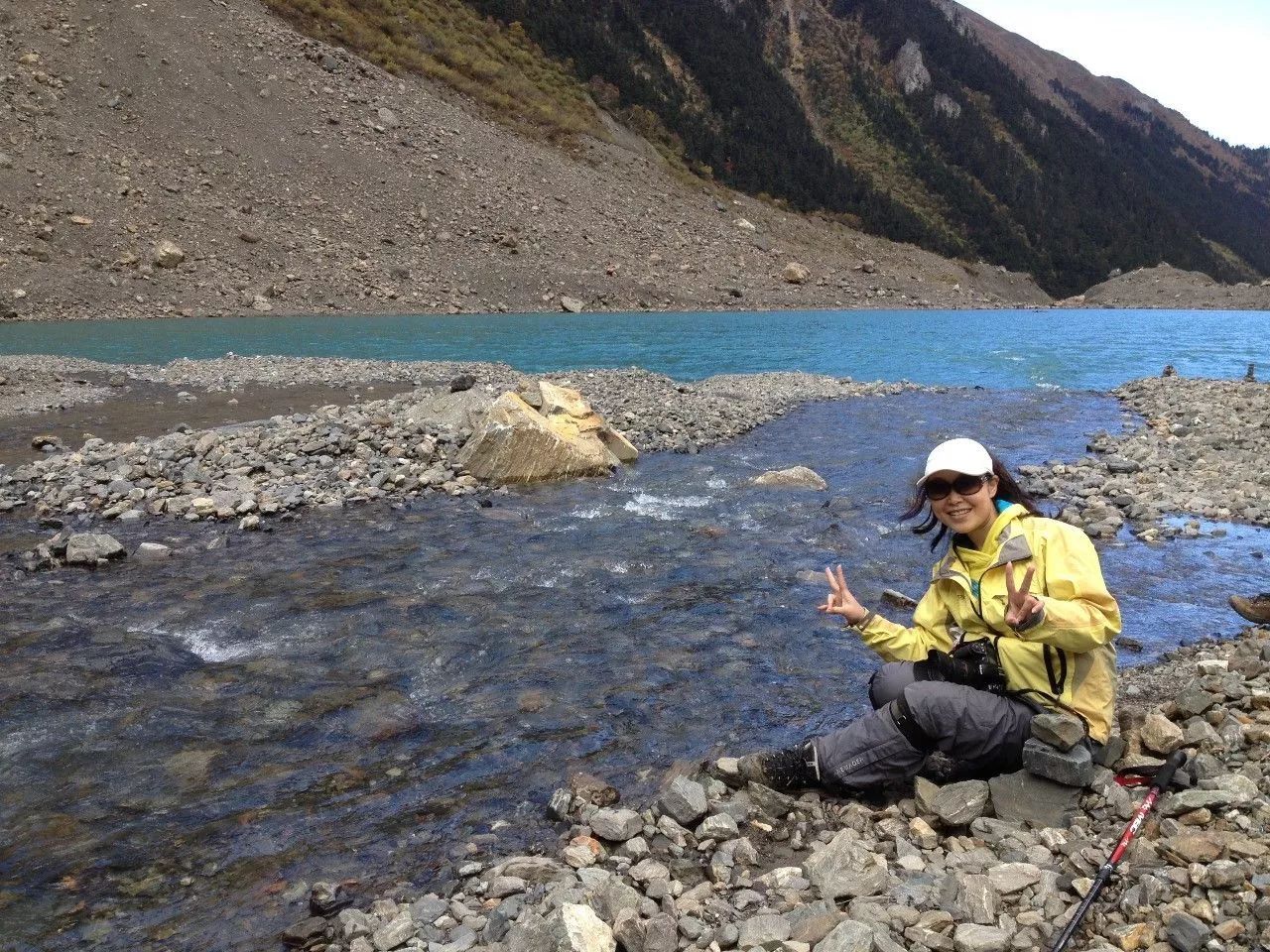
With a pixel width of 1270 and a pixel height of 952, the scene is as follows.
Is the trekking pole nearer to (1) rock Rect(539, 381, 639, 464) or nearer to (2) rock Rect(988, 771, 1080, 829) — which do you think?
(2) rock Rect(988, 771, 1080, 829)

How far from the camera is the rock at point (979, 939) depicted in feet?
11.3

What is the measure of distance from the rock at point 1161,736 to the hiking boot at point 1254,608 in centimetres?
429

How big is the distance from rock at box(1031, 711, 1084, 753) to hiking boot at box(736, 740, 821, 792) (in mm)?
1263

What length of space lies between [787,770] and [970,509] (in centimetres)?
191

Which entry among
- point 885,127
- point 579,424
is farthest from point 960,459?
point 885,127

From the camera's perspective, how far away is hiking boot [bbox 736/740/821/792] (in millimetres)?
5160

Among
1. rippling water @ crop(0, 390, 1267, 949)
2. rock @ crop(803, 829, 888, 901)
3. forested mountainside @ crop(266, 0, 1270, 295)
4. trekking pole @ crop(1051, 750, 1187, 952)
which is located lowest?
rippling water @ crop(0, 390, 1267, 949)

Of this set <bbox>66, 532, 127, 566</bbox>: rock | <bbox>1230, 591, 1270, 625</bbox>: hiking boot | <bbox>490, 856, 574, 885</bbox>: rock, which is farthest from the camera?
<bbox>66, 532, 127, 566</bbox>: rock

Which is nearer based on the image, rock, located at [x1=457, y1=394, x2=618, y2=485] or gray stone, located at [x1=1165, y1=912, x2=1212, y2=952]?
gray stone, located at [x1=1165, y1=912, x2=1212, y2=952]

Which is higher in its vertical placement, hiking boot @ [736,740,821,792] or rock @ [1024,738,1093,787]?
rock @ [1024,738,1093,787]

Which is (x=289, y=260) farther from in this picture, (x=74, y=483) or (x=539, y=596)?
(x=539, y=596)

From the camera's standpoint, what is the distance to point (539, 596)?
351 inches

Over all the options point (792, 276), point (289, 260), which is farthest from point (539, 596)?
point (792, 276)

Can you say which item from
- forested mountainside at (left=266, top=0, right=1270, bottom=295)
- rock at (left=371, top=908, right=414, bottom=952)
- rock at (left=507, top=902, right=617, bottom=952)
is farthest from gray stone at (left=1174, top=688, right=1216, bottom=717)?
forested mountainside at (left=266, top=0, right=1270, bottom=295)
